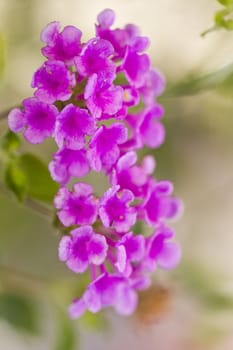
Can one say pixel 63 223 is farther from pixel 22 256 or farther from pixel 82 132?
pixel 22 256

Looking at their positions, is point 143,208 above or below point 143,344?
below

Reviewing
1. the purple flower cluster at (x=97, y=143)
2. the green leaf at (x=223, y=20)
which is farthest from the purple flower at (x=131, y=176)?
the green leaf at (x=223, y=20)

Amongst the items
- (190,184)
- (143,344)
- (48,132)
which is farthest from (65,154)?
(143,344)

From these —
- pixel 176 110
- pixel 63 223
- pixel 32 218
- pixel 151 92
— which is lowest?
pixel 63 223

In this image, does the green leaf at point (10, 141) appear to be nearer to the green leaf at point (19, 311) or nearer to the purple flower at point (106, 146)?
the purple flower at point (106, 146)

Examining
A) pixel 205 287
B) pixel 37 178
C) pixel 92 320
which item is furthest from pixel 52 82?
pixel 205 287
